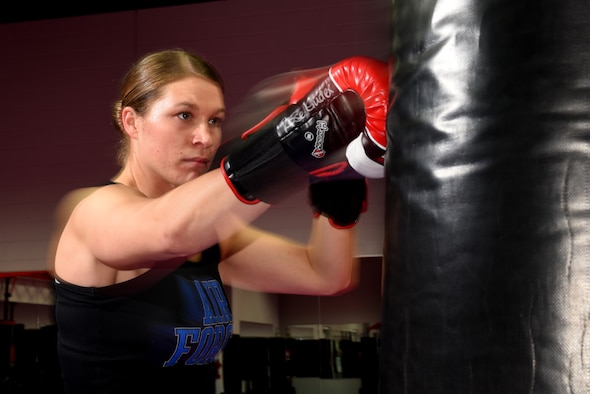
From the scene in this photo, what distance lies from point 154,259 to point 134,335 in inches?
9.4

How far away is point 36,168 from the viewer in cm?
492

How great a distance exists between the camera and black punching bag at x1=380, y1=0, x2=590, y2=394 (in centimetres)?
57

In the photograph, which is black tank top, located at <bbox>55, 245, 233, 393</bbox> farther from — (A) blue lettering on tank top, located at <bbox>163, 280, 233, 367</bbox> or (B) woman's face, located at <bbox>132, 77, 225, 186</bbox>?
(B) woman's face, located at <bbox>132, 77, 225, 186</bbox>

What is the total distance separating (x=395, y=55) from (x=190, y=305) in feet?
3.50

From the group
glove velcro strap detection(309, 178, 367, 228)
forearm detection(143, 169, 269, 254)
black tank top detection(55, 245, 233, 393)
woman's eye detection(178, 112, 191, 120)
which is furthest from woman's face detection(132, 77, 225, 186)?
forearm detection(143, 169, 269, 254)

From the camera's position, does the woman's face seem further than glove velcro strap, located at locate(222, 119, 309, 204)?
Yes

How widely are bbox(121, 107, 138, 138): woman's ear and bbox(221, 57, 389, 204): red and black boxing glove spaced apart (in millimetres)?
686

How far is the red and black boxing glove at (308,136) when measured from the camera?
1.07 metres

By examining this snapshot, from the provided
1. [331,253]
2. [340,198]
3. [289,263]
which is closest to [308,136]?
[340,198]

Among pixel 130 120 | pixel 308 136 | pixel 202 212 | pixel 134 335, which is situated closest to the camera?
pixel 308 136

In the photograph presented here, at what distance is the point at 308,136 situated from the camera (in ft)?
3.48

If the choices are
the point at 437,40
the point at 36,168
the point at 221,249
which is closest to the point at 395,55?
the point at 437,40

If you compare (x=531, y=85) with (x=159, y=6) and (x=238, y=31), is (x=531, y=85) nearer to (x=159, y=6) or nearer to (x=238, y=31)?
(x=238, y=31)

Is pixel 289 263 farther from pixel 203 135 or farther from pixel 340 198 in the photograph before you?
pixel 340 198
